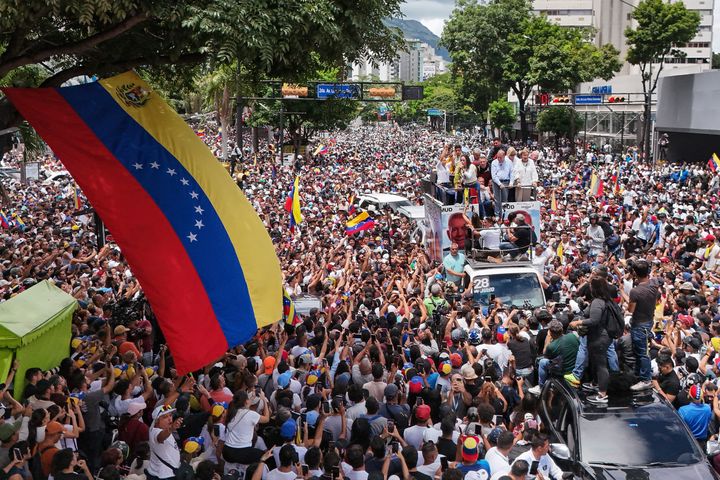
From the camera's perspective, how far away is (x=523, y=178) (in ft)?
48.8

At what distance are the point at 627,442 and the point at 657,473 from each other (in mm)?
380

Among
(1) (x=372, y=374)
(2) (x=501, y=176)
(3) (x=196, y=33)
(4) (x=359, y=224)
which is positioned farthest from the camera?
(4) (x=359, y=224)

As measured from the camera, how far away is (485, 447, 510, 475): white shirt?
21.4 ft

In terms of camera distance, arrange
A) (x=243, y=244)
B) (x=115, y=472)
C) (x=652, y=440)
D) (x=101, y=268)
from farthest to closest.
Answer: (x=101, y=268)
(x=243, y=244)
(x=652, y=440)
(x=115, y=472)

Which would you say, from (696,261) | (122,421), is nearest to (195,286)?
(122,421)

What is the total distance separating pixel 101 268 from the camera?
15000 mm

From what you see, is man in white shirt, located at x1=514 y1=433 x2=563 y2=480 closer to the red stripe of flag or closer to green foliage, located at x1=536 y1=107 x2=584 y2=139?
the red stripe of flag

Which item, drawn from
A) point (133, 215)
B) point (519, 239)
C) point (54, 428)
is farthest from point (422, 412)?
point (519, 239)

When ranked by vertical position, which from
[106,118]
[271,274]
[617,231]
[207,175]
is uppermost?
[106,118]

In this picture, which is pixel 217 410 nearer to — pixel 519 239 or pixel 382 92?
pixel 519 239

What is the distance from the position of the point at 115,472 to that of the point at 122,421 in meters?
1.58

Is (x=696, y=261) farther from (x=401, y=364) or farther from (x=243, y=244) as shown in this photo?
(x=243, y=244)

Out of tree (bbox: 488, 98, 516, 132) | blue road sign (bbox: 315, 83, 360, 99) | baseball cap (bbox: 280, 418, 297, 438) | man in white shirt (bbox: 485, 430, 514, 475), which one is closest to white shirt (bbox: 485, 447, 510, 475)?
man in white shirt (bbox: 485, 430, 514, 475)

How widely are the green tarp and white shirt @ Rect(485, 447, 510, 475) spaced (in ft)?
14.9
